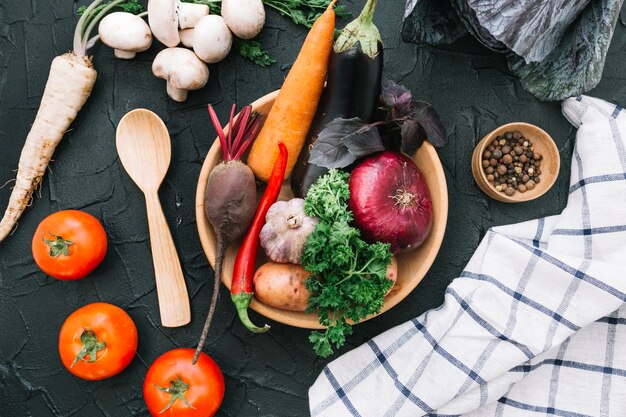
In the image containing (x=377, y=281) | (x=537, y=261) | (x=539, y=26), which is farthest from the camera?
(x=537, y=261)

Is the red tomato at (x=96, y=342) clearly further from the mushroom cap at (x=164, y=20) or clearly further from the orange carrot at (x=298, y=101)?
the mushroom cap at (x=164, y=20)

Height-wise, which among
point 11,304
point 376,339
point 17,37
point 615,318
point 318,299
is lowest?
point 11,304

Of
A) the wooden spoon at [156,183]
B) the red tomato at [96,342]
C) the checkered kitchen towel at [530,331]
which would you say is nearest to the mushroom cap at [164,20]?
the wooden spoon at [156,183]

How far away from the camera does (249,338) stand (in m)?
1.81

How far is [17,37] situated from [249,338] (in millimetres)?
1195

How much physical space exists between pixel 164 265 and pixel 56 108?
0.57 metres

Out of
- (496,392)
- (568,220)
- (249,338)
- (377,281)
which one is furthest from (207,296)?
(568,220)

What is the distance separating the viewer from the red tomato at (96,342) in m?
1.64

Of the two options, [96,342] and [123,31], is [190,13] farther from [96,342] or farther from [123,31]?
[96,342]

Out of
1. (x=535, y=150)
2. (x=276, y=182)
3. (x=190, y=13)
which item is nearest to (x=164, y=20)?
(x=190, y=13)

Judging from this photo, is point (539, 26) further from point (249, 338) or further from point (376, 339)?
point (249, 338)

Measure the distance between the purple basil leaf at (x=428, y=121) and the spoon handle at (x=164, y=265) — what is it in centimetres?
76

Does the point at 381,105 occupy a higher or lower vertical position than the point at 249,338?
higher

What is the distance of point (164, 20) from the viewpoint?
170 centimetres
